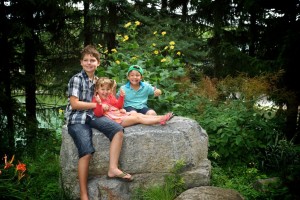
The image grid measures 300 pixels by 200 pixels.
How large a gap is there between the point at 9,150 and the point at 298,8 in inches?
243

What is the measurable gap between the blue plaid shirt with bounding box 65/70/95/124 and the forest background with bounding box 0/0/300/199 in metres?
0.83

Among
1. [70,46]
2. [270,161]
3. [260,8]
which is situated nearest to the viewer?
[270,161]

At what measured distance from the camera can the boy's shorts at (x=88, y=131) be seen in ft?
12.5

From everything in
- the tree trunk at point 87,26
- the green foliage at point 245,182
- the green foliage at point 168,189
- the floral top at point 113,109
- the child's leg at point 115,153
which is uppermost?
the tree trunk at point 87,26

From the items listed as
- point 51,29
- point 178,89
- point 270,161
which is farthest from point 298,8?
point 51,29

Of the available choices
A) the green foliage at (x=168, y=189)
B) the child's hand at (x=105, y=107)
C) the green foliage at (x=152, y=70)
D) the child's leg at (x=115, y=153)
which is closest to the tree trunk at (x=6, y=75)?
the green foliage at (x=152, y=70)

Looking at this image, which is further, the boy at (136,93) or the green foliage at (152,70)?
the green foliage at (152,70)

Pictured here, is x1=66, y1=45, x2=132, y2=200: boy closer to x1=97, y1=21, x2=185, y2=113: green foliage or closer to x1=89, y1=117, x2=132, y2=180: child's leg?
x1=89, y1=117, x2=132, y2=180: child's leg

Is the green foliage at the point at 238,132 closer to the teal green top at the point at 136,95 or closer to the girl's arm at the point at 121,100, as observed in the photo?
the teal green top at the point at 136,95

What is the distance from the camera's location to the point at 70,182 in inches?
160

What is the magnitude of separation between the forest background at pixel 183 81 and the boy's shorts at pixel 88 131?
697 millimetres

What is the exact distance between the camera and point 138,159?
159 inches

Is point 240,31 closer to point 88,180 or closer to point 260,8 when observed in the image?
point 260,8

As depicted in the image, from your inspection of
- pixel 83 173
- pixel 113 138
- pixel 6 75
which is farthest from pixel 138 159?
pixel 6 75
